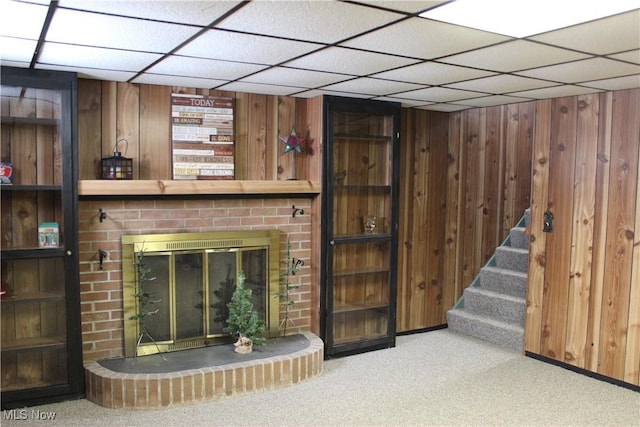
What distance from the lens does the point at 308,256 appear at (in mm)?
4277

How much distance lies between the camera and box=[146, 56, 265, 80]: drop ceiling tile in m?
2.90

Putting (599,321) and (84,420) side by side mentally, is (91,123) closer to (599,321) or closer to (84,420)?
(84,420)

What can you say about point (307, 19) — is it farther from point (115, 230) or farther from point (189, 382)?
point (189, 382)

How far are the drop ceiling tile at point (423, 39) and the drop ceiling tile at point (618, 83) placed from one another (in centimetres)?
132

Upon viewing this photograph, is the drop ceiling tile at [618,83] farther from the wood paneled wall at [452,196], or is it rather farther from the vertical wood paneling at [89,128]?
the vertical wood paneling at [89,128]

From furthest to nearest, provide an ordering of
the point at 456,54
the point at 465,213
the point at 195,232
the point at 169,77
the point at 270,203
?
the point at 465,213 → the point at 270,203 → the point at 195,232 → the point at 169,77 → the point at 456,54

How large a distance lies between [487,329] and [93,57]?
3.73 metres

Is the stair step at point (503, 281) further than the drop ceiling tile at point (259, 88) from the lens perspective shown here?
Yes

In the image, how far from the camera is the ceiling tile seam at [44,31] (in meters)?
1.98

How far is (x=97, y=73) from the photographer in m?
3.24

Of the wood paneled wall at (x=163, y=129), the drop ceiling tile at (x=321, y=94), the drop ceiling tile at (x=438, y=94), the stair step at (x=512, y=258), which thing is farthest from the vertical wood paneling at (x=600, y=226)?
the wood paneled wall at (x=163, y=129)

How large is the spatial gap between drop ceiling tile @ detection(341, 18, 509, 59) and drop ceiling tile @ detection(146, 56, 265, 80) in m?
0.79

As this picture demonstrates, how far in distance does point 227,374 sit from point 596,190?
285cm

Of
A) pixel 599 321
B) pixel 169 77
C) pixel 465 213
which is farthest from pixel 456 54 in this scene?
pixel 465 213
